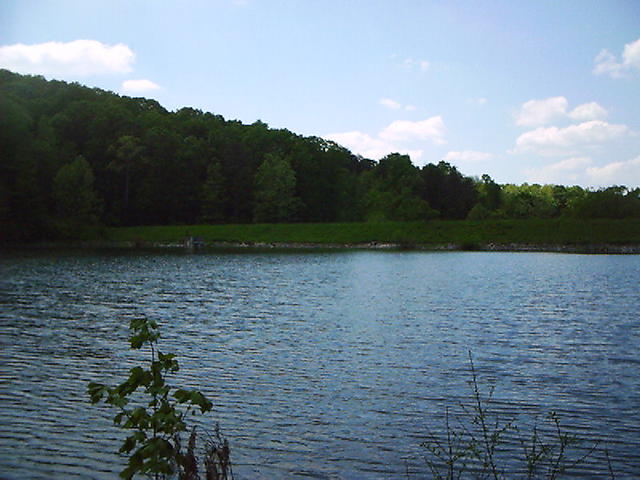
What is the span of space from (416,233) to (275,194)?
29.8m

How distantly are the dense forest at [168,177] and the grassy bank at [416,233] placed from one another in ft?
27.7

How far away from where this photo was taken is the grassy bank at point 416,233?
272 ft

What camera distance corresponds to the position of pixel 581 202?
95750 millimetres

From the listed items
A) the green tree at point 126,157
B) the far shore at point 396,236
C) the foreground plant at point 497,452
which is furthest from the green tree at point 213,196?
the foreground plant at point 497,452

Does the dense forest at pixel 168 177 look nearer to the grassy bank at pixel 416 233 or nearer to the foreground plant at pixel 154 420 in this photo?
the grassy bank at pixel 416 233

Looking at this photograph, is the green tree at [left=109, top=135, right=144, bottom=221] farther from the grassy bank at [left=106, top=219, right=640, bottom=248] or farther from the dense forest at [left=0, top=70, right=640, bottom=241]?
the grassy bank at [left=106, top=219, right=640, bottom=248]

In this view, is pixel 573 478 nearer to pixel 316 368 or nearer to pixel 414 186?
pixel 316 368

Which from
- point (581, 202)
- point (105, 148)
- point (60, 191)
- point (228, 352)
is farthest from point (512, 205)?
point (228, 352)

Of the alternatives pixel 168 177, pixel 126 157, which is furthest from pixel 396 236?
pixel 126 157

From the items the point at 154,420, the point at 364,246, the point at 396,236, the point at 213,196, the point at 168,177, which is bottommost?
the point at 154,420

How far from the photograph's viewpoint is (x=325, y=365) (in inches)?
655

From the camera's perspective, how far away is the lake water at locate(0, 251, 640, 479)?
10.4 metres

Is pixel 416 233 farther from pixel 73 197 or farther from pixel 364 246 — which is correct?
pixel 73 197

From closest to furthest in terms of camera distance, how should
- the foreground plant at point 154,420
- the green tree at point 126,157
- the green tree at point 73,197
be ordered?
the foreground plant at point 154,420, the green tree at point 73,197, the green tree at point 126,157
